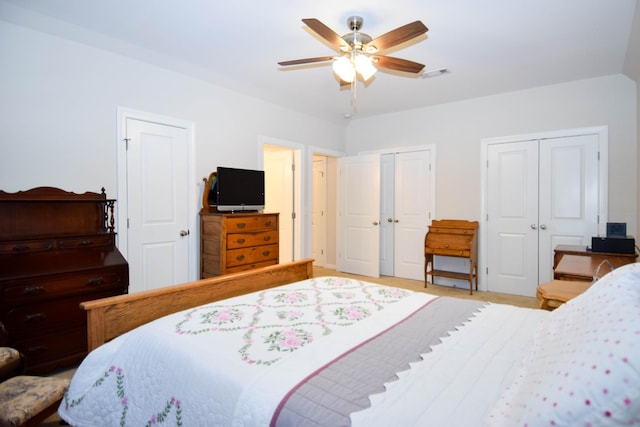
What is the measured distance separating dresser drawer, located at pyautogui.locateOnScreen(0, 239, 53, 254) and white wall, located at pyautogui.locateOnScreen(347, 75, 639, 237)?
452 centimetres

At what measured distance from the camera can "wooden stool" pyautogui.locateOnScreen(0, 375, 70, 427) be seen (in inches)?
58.8

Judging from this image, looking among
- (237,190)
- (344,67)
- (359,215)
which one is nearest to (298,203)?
(359,215)

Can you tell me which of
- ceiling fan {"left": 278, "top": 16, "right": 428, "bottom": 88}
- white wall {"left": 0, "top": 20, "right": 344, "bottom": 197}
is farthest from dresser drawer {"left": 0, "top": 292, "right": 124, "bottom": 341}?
ceiling fan {"left": 278, "top": 16, "right": 428, "bottom": 88}

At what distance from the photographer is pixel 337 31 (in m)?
2.92

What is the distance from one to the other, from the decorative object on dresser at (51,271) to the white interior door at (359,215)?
3670mm

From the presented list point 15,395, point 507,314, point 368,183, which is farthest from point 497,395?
point 368,183

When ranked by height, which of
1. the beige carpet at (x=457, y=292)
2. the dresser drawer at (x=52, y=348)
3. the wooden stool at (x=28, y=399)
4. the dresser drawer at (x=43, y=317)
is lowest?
the beige carpet at (x=457, y=292)

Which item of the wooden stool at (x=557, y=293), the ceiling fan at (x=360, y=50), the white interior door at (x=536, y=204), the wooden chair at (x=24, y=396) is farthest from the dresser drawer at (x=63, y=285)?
the white interior door at (x=536, y=204)

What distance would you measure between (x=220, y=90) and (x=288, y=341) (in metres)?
3.45

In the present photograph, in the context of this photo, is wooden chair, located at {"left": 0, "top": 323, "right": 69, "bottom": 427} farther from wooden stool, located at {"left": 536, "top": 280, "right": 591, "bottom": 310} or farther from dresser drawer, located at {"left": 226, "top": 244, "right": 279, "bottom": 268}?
wooden stool, located at {"left": 536, "top": 280, "right": 591, "bottom": 310}

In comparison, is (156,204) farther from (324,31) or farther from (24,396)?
(324,31)

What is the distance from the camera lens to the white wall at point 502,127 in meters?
3.92

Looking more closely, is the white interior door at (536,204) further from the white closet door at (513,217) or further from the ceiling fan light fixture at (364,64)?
the ceiling fan light fixture at (364,64)

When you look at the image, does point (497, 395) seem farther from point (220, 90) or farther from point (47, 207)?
point (220, 90)
